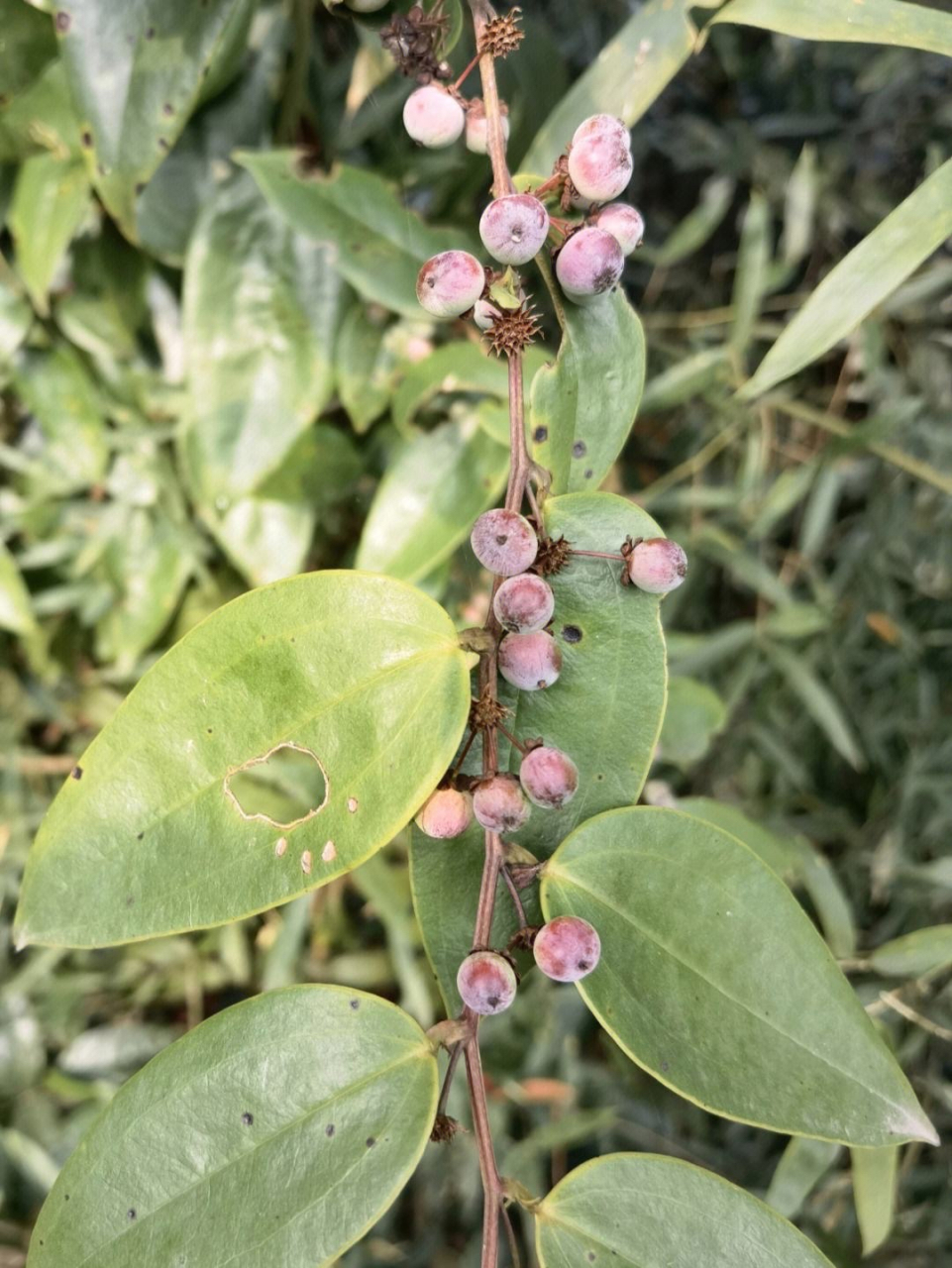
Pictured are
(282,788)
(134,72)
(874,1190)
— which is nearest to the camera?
(134,72)

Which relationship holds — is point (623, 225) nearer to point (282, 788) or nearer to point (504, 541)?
point (504, 541)

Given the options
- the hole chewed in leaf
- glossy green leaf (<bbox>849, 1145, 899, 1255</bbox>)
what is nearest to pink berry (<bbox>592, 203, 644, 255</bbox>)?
the hole chewed in leaf

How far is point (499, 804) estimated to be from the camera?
40cm

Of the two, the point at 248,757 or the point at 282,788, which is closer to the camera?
the point at 248,757

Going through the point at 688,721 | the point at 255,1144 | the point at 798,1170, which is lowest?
the point at 798,1170

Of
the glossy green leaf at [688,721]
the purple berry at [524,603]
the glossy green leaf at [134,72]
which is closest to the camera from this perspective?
the purple berry at [524,603]

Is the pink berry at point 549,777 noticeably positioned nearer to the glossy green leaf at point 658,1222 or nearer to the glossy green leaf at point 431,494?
the glossy green leaf at point 658,1222

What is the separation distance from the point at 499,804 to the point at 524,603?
0.09m

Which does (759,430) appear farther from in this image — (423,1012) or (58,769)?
(58,769)

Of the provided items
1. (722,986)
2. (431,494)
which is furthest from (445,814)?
(431,494)

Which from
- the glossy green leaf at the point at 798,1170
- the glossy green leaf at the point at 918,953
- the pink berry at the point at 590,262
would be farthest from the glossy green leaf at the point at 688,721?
the pink berry at the point at 590,262

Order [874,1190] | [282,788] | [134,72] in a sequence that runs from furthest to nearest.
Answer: [282,788], [874,1190], [134,72]

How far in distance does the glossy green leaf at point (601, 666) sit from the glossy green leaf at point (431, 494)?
25 cm

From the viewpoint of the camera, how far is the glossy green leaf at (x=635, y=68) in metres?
0.60
